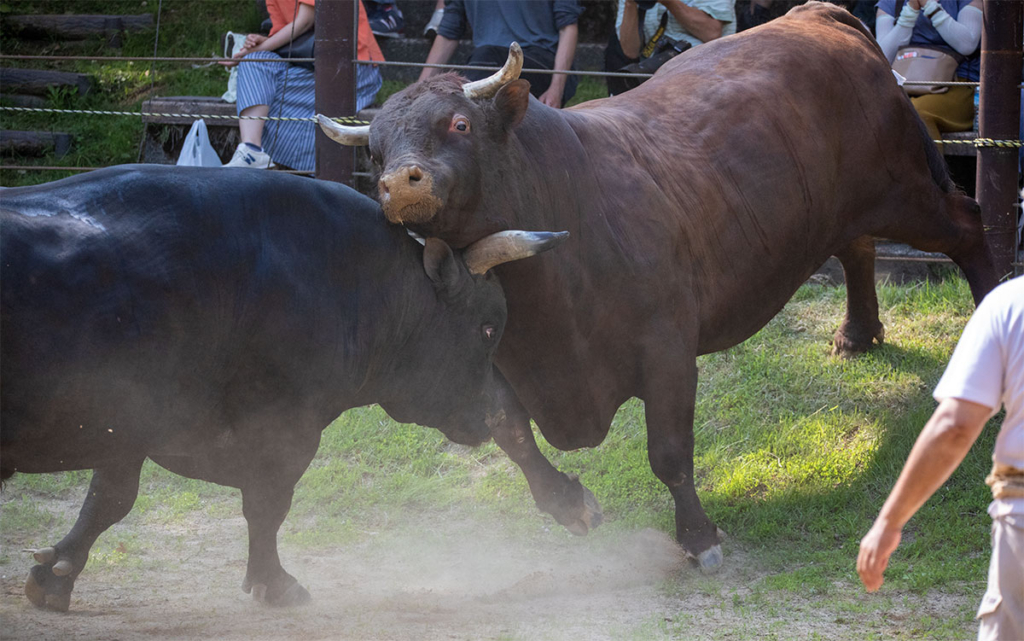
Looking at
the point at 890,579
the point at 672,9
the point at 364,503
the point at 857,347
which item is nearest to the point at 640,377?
the point at 890,579

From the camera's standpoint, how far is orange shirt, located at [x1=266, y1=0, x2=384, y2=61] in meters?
8.48

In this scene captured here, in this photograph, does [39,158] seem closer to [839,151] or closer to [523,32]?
[523,32]

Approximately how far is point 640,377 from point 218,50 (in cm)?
834

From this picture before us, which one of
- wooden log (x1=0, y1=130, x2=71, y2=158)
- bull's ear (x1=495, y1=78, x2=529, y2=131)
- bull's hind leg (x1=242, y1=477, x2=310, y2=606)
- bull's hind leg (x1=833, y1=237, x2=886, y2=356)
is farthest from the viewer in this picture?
wooden log (x1=0, y1=130, x2=71, y2=158)

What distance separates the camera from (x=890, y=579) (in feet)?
15.9

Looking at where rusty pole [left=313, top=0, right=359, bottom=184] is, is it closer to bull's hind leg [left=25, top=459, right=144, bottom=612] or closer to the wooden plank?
the wooden plank

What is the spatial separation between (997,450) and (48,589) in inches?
144

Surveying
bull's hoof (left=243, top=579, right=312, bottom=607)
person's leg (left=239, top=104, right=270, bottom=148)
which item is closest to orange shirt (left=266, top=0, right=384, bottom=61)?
person's leg (left=239, top=104, right=270, bottom=148)

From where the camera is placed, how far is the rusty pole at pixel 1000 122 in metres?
6.80

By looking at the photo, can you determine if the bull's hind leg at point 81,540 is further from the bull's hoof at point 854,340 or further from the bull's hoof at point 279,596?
the bull's hoof at point 854,340

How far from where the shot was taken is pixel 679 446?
16.6 feet

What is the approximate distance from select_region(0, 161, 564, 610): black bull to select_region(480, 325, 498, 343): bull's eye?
0.01m

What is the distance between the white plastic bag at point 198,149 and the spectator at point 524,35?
5.88 feet

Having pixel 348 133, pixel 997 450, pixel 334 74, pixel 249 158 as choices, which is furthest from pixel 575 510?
pixel 249 158
